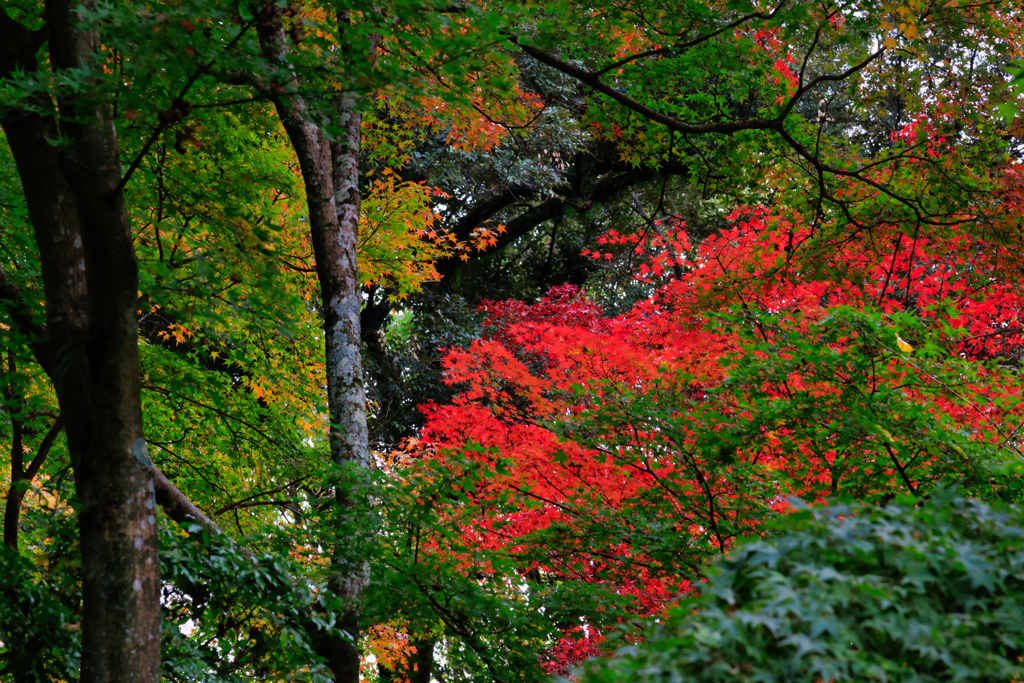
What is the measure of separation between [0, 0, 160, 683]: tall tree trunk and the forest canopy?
0.01 m

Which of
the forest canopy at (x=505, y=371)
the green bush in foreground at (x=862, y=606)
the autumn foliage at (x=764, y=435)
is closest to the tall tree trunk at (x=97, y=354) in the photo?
the forest canopy at (x=505, y=371)

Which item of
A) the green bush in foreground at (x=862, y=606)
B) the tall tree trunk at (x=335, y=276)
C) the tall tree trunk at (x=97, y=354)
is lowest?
the green bush in foreground at (x=862, y=606)

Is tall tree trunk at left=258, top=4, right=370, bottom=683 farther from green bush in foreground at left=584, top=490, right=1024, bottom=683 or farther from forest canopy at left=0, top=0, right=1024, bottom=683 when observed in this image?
green bush in foreground at left=584, top=490, right=1024, bottom=683

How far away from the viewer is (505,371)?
791 centimetres

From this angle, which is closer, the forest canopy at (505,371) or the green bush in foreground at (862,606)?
the green bush in foreground at (862,606)

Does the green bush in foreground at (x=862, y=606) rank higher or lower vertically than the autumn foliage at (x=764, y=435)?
lower

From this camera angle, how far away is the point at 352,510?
3.89 metres

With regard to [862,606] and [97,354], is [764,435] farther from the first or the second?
[97,354]

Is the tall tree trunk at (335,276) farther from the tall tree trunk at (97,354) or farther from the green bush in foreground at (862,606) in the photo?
the green bush in foreground at (862,606)

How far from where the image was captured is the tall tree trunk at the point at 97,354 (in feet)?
8.47

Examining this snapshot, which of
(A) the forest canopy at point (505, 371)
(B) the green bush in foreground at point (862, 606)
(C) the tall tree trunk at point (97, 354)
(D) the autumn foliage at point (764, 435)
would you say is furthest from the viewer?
(D) the autumn foliage at point (764, 435)

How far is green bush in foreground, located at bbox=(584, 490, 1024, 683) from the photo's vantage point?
1348mm

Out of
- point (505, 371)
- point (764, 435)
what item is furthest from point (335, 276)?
point (505, 371)

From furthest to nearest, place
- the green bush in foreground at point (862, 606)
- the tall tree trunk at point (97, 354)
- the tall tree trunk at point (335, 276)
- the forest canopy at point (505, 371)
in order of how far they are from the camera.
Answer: the tall tree trunk at point (335, 276) → the tall tree trunk at point (97, 354) → the forest canopy at point (505, 371) → the green bush in foreground at point (862, 606)
